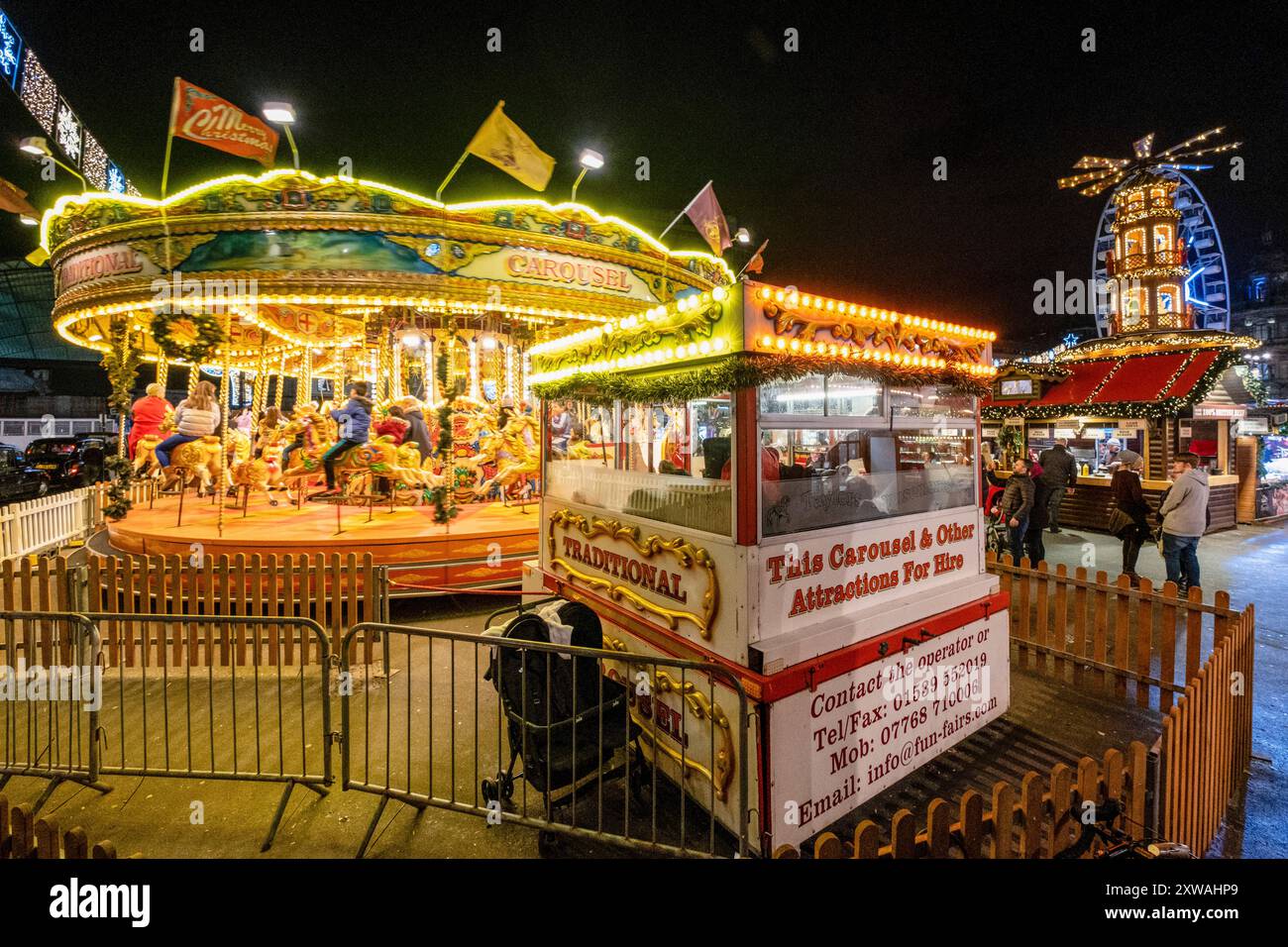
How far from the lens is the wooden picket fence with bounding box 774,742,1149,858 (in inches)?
86.8

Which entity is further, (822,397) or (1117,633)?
(1117,633)

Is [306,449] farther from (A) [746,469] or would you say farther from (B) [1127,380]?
(B) [1127,380]

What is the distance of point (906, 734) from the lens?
3.98 m

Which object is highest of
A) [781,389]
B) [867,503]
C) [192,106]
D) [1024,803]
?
[192,106]

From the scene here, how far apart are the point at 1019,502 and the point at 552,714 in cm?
830

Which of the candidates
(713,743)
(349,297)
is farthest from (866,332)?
(349,297)

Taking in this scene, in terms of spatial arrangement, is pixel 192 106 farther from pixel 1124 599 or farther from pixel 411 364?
pixel 1124 599

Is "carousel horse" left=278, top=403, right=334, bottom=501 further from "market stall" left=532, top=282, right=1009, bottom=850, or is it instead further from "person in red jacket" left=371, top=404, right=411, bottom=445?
"market stall" left=532, top=282, right=1009, bottom=850

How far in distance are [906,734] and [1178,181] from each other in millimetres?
22281

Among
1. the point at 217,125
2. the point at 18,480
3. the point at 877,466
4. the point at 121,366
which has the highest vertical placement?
the point at 217,125

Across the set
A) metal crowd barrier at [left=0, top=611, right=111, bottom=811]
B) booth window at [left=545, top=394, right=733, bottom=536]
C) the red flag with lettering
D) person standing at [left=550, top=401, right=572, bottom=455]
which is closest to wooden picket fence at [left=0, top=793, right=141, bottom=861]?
metal crowd barrier at [left=0, top=611, right=111, bottom=811]

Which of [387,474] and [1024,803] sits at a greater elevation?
[387,474]

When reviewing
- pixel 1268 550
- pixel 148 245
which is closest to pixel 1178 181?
pixel 1268 550

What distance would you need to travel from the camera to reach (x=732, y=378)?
3.33 m
